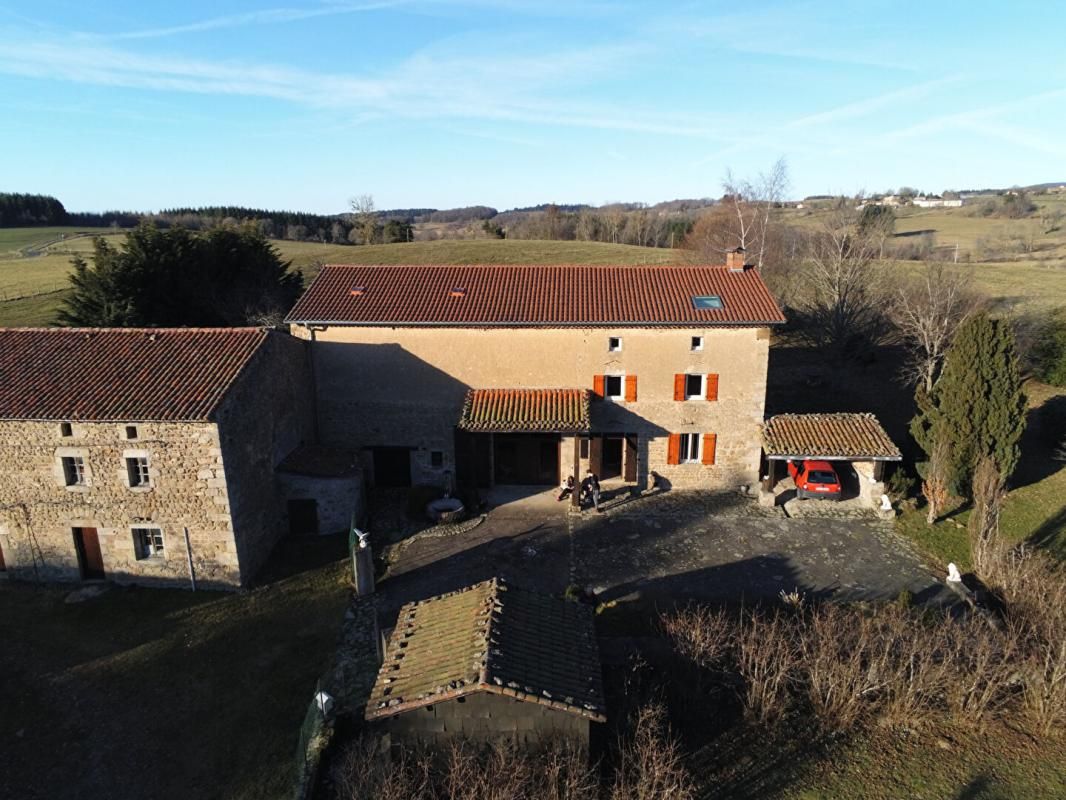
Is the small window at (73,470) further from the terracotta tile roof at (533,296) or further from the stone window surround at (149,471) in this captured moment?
the terracotta tile roof at (533,296)

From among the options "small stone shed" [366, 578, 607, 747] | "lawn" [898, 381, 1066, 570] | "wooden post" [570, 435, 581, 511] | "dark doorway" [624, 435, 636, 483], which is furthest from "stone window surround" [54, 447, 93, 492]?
"lawn" [898, 381, 1066, 570]

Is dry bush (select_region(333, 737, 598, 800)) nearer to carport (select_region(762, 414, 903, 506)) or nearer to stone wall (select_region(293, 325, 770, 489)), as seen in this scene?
stone wall (select_region(293, 325, 770, 489))

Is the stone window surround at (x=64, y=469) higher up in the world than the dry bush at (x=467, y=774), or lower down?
higher up

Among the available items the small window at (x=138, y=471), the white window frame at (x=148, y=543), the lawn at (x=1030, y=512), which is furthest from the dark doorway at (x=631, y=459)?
the small window at (x=138, y=471)

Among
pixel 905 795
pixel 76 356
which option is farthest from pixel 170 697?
pixel 905 795

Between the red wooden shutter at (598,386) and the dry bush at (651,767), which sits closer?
the dry bush at (651,767)
